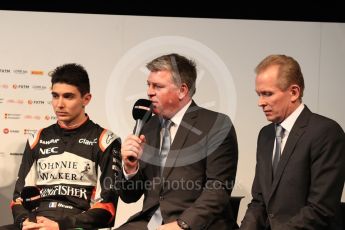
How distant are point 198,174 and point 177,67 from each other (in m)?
0.64

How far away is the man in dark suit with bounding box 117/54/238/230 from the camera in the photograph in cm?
295

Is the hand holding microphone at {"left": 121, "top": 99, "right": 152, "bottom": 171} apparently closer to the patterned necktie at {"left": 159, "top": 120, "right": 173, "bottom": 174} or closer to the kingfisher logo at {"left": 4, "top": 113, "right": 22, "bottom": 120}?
the patterned necktie at {"left": 159, "top": 120, "right": 173, "bottom": 174}

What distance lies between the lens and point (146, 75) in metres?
4.36

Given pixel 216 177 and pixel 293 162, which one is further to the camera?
pixel 216 177

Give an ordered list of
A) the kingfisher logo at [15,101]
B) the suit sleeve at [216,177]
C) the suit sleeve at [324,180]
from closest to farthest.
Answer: the suit sleeve at [324,180] < the suit sleeve at [216,177] < the kingfisher logo at [15,101]

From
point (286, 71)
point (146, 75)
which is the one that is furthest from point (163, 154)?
point (146, 75)

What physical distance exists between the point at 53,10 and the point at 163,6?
92 centimetres

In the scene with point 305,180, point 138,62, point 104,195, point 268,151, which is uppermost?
point 138,62

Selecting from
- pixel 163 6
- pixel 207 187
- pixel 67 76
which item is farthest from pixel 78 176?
pixel 163 6

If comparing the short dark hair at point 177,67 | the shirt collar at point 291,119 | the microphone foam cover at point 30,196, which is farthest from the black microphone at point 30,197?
the shirt collar at point 291,119

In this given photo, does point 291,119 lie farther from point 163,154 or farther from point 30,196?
point 30,196

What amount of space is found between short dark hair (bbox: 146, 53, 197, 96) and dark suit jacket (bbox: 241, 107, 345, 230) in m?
0.64

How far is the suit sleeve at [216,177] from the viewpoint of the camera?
9.34 ft

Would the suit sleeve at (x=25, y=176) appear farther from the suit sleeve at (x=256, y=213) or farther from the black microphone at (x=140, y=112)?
the suit sleeve at (x=256, y=213)
